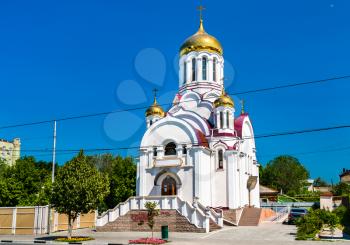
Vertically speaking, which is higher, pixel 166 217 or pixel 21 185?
pixel 21 185

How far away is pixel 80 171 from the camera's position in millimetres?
23906

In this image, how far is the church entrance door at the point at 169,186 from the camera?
31.6 meters

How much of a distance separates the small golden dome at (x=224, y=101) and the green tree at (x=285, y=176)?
48.6m

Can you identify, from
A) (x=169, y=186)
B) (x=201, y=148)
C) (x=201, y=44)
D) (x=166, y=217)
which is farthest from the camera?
(x=201, y=44)

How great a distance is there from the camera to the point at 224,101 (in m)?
34.1

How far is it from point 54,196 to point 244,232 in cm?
1114

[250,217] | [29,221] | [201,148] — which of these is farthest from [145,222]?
[250,217]

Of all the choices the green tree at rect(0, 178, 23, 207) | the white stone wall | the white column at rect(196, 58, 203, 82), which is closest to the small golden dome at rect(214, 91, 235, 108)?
the white column at rect(196, 58, 203, 82)

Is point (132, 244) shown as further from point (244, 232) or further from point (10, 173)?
point (10, 173)

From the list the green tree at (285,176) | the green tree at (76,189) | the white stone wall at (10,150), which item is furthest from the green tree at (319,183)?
the green tree at (76,189)

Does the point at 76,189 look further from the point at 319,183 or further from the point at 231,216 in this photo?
the point at 319,183

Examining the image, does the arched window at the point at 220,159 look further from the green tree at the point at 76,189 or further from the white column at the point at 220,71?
the green tree at the point at 76,189

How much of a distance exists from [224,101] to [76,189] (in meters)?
Result: 15.5

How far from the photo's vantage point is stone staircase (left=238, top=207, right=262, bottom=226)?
30.5m
